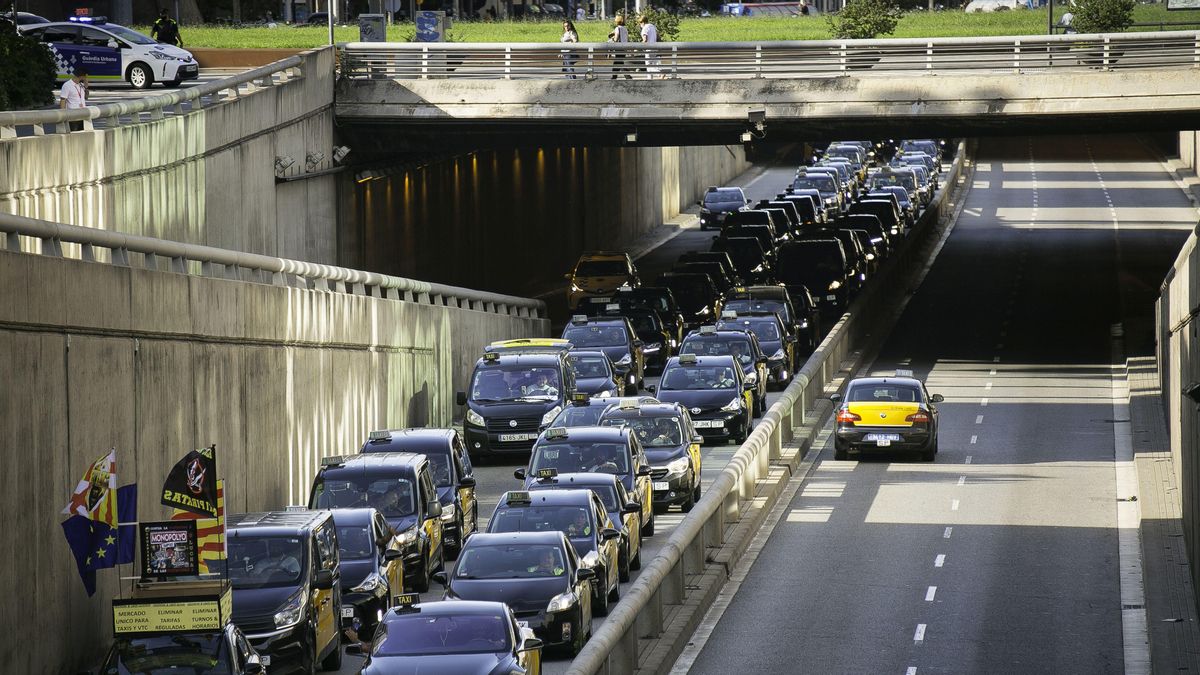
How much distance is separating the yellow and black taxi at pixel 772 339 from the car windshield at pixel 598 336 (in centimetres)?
225

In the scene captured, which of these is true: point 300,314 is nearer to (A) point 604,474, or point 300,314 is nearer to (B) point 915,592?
(A) point 604,474

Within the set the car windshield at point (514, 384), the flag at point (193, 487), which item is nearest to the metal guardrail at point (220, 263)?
the flag at point (193, 487)

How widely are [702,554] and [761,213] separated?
41.2 meters

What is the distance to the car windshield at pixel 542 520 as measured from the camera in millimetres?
22531

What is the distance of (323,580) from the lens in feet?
64.8

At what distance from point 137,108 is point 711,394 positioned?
11.1 meters

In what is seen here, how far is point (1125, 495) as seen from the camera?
31672 millimetres

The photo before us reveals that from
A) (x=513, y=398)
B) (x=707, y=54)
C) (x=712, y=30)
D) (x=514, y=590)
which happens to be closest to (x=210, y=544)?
(x=514, y=590)

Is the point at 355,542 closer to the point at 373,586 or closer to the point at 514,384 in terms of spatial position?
the point at 373,586

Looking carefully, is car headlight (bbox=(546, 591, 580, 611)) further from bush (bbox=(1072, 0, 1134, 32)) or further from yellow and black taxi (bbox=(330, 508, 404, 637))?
bush (bbox=(1072, 0, 1134, 32))

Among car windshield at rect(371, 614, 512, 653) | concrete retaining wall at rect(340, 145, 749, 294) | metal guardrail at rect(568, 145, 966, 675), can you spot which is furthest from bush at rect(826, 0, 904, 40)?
car windshield at rect(371, 614, 512, 653)

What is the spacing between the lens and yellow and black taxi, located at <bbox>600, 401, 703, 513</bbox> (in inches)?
1137

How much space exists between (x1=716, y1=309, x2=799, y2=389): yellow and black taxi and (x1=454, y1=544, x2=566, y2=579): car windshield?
20946 mm

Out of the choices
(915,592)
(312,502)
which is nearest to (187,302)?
(312,502)
